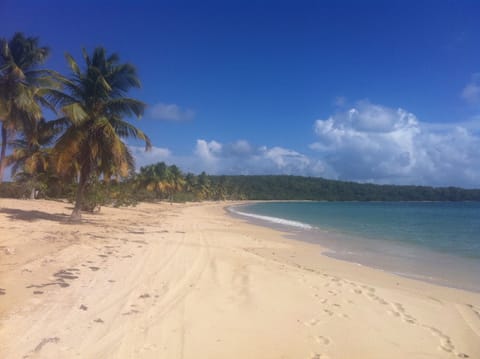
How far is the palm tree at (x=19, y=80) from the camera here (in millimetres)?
15570

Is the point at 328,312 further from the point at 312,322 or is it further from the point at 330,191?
the point at 330,191

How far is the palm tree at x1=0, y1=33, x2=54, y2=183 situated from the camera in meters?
15.6

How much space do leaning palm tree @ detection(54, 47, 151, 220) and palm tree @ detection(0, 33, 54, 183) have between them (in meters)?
3.07

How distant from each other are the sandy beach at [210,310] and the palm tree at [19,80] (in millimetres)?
10167

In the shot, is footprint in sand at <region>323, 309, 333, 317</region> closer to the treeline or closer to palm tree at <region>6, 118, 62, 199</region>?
palm tree at <region>6, 118, 62, 199</region>

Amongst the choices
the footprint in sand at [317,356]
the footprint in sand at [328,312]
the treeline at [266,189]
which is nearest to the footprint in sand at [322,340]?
the footprint in sand at [317,356]

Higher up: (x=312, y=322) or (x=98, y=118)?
(x=98, y=118)

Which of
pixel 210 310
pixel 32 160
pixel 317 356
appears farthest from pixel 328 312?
pixel 32 160

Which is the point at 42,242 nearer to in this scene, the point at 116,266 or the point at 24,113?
the point at 116,266

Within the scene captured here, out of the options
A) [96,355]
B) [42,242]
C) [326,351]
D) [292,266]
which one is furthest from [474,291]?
[42,242]

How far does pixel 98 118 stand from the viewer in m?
13.9

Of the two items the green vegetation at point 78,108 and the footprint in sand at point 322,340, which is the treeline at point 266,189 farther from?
the footprint in sand at point 322,340

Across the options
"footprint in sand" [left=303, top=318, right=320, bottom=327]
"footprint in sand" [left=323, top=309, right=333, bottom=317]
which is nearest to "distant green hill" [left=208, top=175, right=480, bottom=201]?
"footprint in sand" [left=323, top=309, right=333, bottom=317]

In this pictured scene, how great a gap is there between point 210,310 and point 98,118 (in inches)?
464
